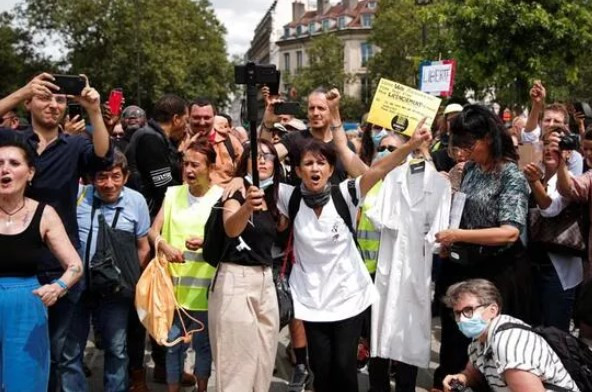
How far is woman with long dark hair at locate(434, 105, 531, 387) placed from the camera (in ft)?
12.7

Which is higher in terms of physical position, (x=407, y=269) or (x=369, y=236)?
(x=369, y=236)

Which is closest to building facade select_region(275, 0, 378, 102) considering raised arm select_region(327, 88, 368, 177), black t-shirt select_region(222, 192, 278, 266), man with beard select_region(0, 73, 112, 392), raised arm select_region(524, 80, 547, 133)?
raised arm select_region(524, 80, 547, 133)

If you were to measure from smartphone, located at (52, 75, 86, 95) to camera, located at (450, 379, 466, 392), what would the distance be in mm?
2556

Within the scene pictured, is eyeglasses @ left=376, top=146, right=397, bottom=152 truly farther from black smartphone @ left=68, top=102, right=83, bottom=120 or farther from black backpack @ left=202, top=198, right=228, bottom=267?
black smartphone @ left=68, top=102, right=83, bottom=120

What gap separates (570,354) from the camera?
3271 millimetres

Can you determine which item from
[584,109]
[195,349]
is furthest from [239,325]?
[584,109]

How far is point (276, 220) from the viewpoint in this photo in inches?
160

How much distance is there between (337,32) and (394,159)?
84.0m

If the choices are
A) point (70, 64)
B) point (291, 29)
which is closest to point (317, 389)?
point (70, 64)

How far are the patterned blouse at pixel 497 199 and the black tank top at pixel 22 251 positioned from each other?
95.7 inches

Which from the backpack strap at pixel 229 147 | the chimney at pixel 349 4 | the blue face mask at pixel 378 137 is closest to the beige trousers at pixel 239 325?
the backpack strap at pixel 229 147

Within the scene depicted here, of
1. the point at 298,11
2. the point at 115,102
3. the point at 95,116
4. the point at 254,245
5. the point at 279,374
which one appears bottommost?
the point at 279,374

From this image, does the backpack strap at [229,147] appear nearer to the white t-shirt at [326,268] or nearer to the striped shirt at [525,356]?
the white t-shirt at [326,268]

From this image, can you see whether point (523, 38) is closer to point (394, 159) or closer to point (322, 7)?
point (394, 159)
